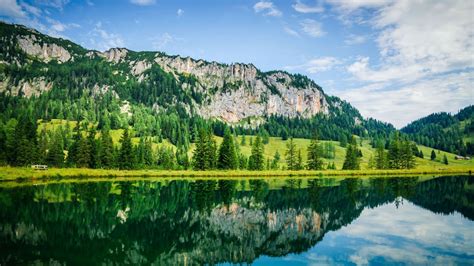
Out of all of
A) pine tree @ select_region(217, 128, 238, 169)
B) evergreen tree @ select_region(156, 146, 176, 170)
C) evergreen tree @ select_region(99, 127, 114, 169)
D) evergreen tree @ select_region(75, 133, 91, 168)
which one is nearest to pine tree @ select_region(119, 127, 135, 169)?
evergreen tree @ select_region(99, 127, 114, 169)

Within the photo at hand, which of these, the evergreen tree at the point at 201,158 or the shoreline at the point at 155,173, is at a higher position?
the evergreen tree at the point at 201,158

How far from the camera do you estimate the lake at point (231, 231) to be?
20.8 meters

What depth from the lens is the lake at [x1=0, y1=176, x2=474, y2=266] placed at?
817 inches

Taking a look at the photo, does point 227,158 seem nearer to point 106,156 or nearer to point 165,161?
point 165,161

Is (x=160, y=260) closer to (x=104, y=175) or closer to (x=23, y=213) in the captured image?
(x=23, y=213)

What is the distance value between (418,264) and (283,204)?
80.6 feet

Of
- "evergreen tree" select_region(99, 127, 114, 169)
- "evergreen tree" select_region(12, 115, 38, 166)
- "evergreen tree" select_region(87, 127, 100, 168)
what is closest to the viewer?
"evergreen tree" select_region(12, 115, 38, 166)

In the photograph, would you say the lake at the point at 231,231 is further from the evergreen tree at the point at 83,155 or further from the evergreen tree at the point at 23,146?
the evergreen tree at the point at 83,155

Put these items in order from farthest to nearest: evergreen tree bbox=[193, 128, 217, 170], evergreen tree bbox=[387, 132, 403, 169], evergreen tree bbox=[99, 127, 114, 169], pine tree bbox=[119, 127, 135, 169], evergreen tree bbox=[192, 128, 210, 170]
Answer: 1. evergreen tree bbox=[387, 132, 403, 169]
2. evergreen tree bbox=[193, 128, 217, 170]
3. evergreen tree bbox=[192, 128, 210, 170]
4. pine tree bbox=[119, 127, 135, 169]
5. evergreen tree bbox=[99, 127, 114, 169]

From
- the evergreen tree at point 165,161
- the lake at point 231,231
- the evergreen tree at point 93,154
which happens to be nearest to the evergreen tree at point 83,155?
the evergreen tree at point 93,154

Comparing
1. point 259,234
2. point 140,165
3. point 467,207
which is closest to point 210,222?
point 259,234

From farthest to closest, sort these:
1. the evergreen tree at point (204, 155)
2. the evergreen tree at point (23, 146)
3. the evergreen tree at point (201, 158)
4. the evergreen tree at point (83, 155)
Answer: the evergreen tree at point (204, 155) < the evergreen tree at point (201, 158) < the evergreen tree at point (83, 155) < the evergreen tree at point (23, 146)

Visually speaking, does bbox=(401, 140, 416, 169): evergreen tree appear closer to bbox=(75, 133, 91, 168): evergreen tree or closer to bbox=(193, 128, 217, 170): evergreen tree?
bbox=(193, 128, 217, 170): evergreen tree

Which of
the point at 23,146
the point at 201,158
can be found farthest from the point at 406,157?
the point at 23,146
